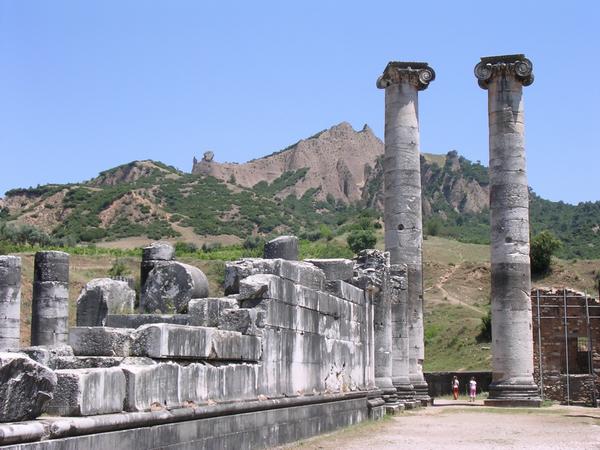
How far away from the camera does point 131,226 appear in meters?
96.5

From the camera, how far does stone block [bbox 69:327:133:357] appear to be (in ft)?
32.7

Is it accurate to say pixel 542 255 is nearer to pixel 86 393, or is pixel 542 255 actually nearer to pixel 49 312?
pixel 49 312

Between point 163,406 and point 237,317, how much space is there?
2870 millimetres

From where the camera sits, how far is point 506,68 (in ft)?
101

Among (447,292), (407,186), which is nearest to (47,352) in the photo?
(407,186)

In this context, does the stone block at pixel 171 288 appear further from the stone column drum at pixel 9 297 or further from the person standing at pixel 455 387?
the person standing at pixel 455 387

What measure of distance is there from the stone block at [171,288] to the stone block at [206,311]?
313cm

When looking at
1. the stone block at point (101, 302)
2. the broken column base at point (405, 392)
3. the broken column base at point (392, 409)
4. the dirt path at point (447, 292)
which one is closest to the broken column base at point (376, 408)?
the broken column base at point (392, 409)

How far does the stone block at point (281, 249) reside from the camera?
56.4ft

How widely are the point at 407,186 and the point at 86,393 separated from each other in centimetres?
2158

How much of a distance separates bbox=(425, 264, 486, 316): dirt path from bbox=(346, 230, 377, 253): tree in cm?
840

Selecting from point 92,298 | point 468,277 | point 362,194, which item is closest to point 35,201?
point 362,194

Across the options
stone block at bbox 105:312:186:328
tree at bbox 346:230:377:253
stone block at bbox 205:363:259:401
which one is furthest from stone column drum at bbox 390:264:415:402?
tree at bbox 346:230:377:253

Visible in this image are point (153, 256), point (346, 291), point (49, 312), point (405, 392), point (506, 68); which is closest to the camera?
point (153, 256)
